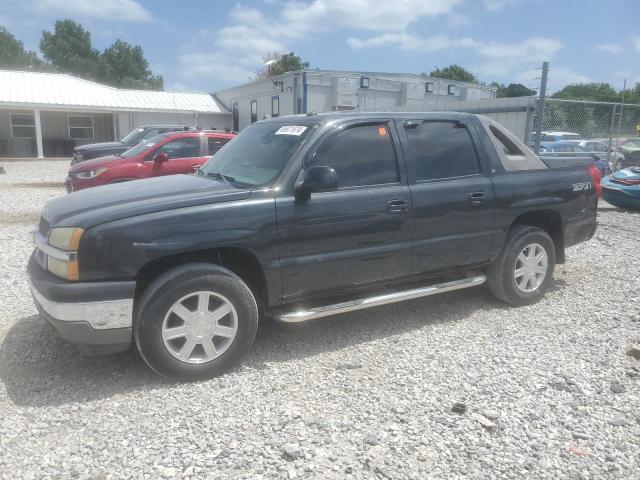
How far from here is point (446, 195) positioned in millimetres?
4344

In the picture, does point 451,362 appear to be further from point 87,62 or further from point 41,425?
A: point 87,62

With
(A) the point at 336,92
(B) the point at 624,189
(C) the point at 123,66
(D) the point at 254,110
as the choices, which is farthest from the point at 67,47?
(B) the point at 624,189

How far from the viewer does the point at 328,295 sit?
3986mm

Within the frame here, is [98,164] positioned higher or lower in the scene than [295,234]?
higher

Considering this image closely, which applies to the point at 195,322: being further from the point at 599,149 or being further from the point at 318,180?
the point at 599,149

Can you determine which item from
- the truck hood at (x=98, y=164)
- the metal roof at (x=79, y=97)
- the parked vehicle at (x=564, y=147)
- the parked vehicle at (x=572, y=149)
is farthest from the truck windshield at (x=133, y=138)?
→ the metal roof at (x=79, y=97)

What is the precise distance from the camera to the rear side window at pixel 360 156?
3967mm

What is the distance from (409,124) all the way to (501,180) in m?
1.06

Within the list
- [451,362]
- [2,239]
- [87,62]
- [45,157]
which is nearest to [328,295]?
[451,362]

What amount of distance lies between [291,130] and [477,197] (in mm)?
1731

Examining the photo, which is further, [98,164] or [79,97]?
[79,97]

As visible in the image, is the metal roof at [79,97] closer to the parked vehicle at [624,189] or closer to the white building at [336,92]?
the white building at [336,92]

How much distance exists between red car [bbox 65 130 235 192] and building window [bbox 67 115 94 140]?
21.4m

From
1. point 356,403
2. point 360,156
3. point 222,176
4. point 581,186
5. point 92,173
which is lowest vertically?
point 356,403
